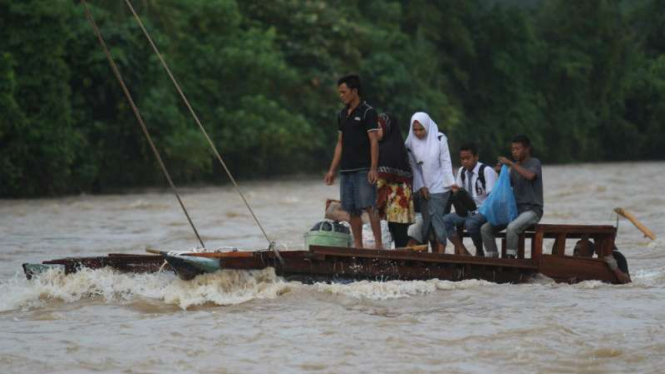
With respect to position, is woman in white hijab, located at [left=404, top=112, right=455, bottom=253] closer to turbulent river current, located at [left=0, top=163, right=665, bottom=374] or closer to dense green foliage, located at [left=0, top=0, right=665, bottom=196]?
turbulent river current, located at [left=0, top=163, right=665, bottom=374]

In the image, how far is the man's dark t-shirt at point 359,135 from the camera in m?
8.85

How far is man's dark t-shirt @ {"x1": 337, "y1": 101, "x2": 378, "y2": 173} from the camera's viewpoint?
885 centimetres

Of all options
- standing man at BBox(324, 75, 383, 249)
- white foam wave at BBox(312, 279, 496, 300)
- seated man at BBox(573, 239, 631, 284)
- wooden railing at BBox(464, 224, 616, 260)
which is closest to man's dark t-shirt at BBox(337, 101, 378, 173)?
standing man at BBox(324, 75, 383, 249)

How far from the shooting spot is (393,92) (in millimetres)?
36469

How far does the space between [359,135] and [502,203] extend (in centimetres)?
124

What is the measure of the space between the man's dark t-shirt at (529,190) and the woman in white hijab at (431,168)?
52 centimetres

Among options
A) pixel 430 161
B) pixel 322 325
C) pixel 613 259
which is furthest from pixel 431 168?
pixel 322 325

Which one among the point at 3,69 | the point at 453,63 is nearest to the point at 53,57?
the point at 3,69

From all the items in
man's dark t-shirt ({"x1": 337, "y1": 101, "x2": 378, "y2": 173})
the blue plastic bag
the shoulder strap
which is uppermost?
man's dark t-shirt ({"x1": 337, "y1": 101, "x2": 378, "y2": 173})

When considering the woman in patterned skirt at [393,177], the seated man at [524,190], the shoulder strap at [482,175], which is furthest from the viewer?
the shoulder strap at [482,175]

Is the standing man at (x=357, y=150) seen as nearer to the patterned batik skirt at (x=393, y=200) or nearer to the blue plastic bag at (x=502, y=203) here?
the patterned batik skirt at (x=393, y=200)

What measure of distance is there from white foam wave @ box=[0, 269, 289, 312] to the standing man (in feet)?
3.02

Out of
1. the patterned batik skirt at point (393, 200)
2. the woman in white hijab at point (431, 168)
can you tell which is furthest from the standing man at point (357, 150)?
the woman in white hijab at point (431, 168)

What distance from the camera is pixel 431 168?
9.22m
